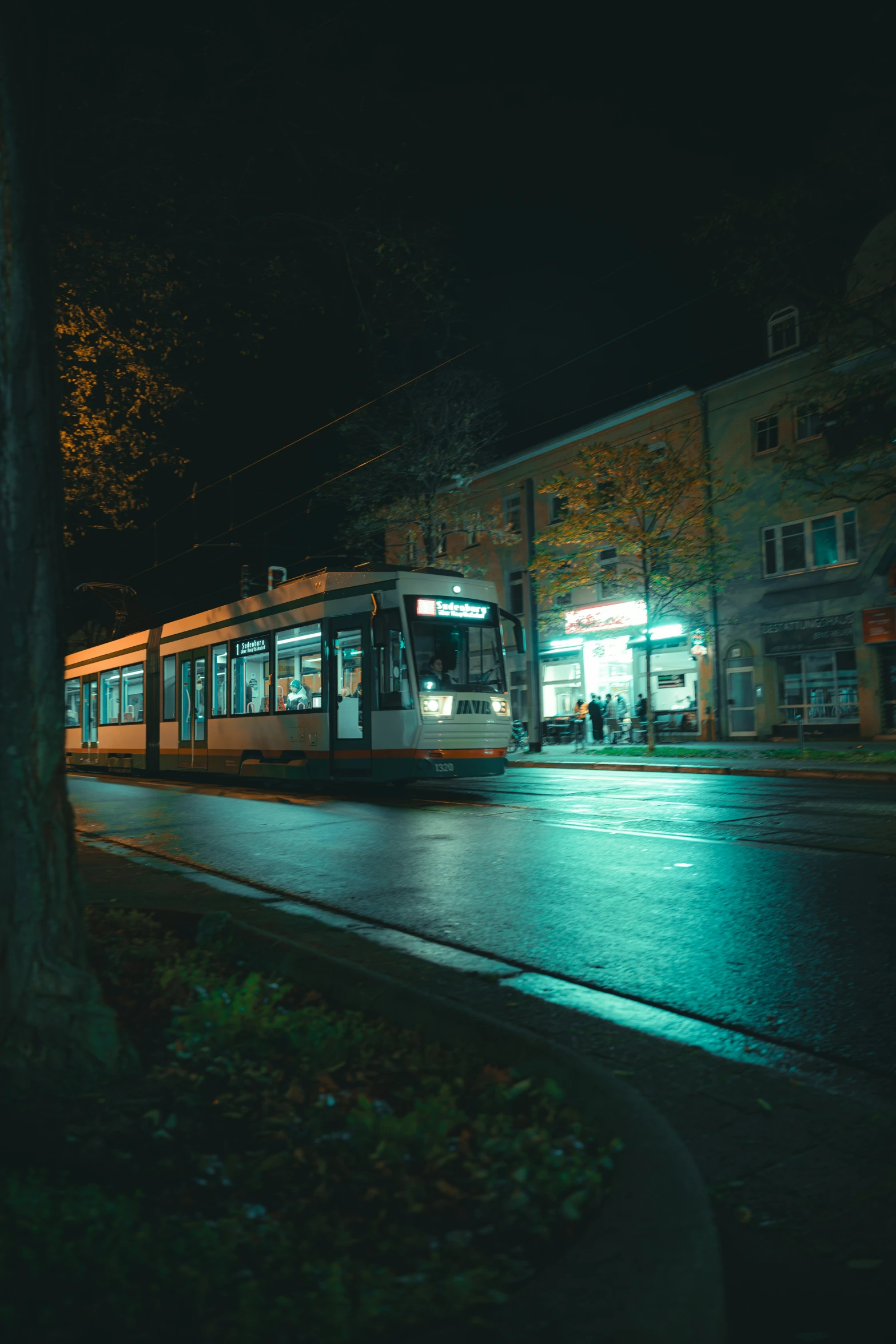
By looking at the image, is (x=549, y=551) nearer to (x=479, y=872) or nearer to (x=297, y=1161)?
(x=479, y=872)

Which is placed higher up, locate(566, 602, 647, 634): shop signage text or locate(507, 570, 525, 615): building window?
locate(507, 570, 525, 615): building window

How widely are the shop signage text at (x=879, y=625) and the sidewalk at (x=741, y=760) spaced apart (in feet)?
9.61

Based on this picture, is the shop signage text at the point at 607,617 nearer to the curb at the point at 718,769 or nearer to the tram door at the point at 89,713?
the curb at the point at 718,769

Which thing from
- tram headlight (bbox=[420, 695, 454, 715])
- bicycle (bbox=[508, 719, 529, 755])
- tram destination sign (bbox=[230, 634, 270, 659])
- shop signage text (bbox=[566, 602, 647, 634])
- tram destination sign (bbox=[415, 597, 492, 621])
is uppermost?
shop signage text (bbox=[566, 602, 647, 634])

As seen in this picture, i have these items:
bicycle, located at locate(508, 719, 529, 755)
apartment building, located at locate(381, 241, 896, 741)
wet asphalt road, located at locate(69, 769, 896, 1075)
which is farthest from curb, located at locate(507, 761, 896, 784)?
bicycle, located at locate(508, 719, 529, 755)

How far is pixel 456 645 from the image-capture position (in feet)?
49.6

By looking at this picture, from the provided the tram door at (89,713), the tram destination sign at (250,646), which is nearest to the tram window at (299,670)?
the tram destination sign at (250,646)

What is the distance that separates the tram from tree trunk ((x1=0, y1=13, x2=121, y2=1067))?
11050 millimetres

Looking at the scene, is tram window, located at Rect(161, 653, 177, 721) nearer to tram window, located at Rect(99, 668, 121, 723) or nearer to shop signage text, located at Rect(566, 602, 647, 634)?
tram window, located at Rect(99, 668, 121, 723)

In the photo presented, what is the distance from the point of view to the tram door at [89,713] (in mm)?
27391

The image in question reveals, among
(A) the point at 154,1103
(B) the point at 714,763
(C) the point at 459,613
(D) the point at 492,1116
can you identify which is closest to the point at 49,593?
(A) the point at 154,1103

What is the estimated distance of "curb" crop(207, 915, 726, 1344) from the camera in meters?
1.80

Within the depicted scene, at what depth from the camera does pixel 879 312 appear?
23.6 m

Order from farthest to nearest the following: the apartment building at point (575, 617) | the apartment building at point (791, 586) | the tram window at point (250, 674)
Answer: the apartment building at point (575, 617) < the apartment building at point (791, 586) < the tram window at point (250, 674)
